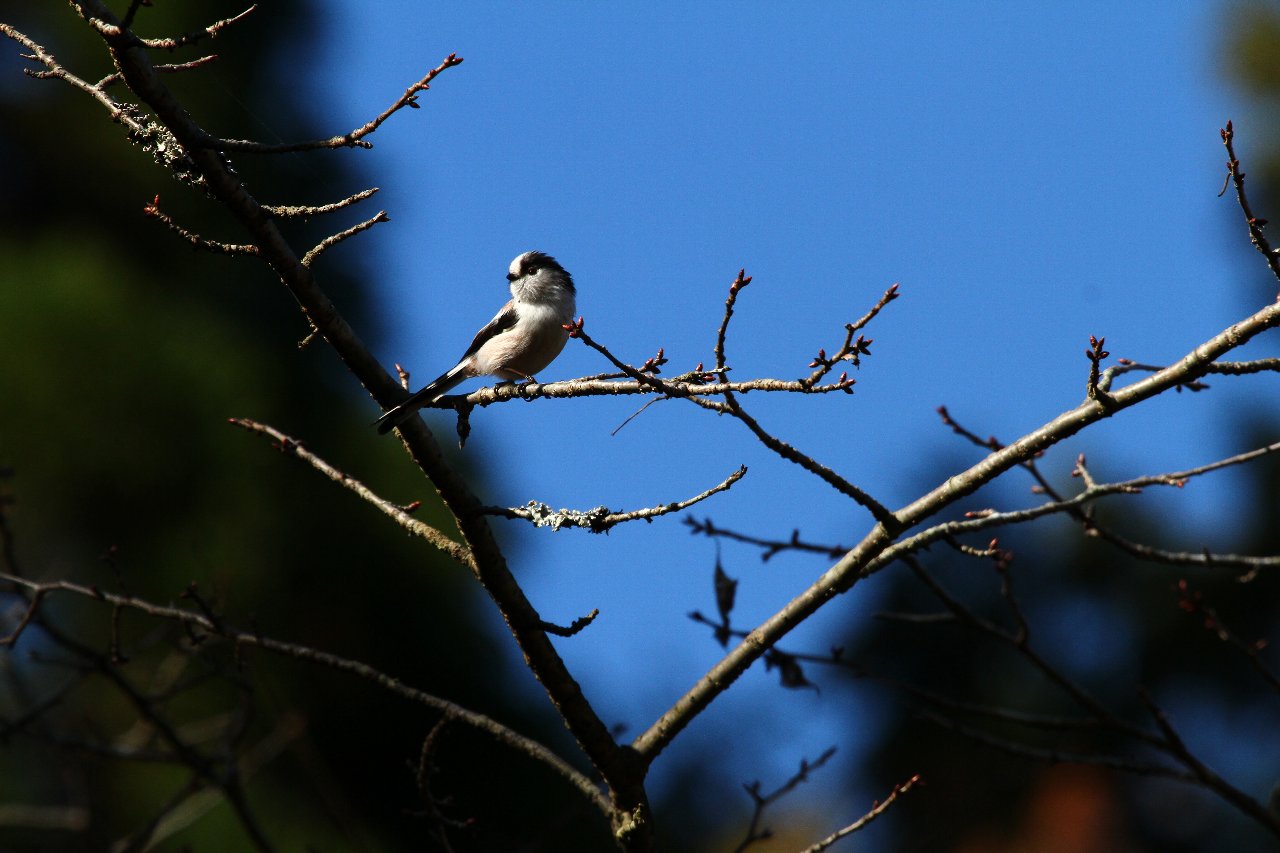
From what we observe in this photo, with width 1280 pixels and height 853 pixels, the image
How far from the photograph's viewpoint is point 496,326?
5371mm

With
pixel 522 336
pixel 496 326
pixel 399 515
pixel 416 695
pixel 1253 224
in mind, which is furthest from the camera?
pixel 496 326

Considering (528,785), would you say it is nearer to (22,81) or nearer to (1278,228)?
(1278,228)

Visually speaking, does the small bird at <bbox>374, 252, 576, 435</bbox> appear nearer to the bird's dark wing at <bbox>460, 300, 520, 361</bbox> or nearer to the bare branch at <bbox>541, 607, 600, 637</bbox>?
the bird's dark wing at <bbox>460, 300, 520, 361</bbox>

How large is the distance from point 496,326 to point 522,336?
1.13ft

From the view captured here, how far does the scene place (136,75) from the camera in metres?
2.52

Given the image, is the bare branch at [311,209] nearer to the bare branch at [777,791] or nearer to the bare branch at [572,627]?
the bare branch at [572,627]

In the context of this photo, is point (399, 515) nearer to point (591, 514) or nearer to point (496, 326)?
point (591, 514)

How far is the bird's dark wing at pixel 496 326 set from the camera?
531cm

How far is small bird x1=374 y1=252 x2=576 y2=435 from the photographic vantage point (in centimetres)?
508

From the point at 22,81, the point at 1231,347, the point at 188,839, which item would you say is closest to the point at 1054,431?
the point at 1231,347

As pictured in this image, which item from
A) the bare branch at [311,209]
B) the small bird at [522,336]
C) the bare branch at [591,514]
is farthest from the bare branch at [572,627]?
the small bird at [522,336]

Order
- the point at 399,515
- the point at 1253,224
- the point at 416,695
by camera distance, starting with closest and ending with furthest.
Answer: the point at 1253,224
the point at 416,695
the point at 399,515

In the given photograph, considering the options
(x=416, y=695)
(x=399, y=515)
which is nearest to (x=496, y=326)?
(x=399, y=515)

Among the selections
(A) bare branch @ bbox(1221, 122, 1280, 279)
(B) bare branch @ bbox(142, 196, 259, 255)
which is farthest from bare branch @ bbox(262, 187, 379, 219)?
(A) bare branch @ bbox(1221, 122, 1280, 279)
